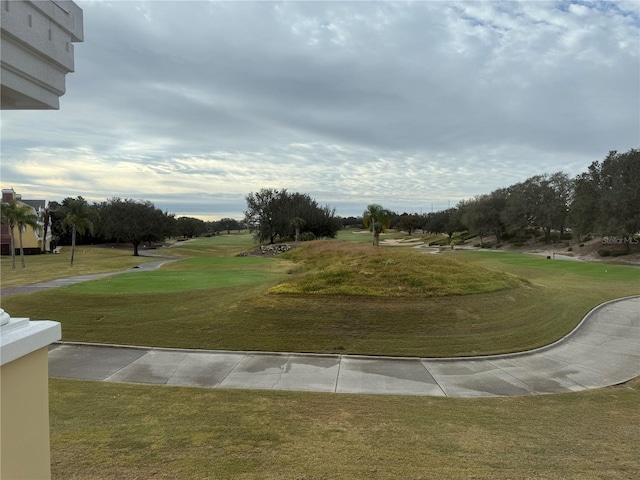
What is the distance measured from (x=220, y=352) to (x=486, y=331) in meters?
9.42

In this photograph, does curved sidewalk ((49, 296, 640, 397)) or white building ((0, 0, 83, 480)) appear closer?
white building ((0, 0, 83, 480))

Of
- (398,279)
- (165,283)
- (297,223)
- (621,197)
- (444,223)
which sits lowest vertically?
(165,283)

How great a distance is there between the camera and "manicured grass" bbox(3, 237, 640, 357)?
13.5m

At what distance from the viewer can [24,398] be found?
276cm

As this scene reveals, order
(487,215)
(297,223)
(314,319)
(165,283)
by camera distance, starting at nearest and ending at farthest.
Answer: (314,319) < (165,283) < (297,223) < (487,215)

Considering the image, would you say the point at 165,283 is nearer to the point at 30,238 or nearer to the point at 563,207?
the point at 30,238

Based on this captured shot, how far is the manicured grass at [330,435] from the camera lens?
16.6 feet

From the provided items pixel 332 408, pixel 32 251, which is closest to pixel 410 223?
pixel 32 251

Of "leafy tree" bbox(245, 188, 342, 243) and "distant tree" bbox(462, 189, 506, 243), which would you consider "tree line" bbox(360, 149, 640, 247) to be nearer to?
"distant tree" bbox(462, 189, 506, 243)

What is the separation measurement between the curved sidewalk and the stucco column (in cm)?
746

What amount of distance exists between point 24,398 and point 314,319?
12.4 m

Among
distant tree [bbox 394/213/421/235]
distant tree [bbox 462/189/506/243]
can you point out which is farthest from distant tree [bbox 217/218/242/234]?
distant tree [bbox 462/189/506/243]

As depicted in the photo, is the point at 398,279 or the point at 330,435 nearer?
the point at 330,435

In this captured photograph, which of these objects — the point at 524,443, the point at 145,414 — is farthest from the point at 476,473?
the point at 145,414
